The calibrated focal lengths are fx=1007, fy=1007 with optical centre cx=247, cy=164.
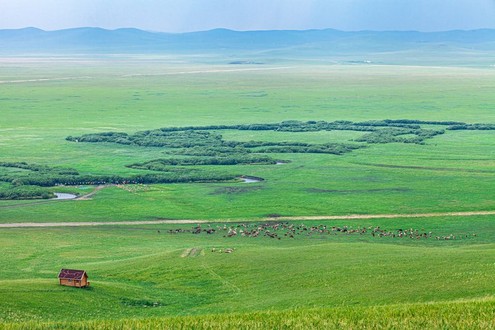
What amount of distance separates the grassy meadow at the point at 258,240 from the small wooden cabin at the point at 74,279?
658 millimetres

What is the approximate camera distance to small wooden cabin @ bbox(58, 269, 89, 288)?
42.8 meters

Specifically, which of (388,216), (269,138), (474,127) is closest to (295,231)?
(388,216)

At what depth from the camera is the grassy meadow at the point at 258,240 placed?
36844 mm

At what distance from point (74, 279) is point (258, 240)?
2040cm

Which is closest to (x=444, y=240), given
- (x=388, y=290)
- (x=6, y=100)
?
(x=388, y=290)

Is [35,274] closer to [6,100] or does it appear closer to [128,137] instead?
[128,137]

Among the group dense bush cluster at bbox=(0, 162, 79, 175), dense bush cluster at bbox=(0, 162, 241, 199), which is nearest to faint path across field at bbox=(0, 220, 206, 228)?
dense bush cluster at bbox=(0, 162, 241, 199)

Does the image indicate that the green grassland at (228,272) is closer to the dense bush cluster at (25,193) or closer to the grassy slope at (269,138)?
the grassy slope at (269,138)

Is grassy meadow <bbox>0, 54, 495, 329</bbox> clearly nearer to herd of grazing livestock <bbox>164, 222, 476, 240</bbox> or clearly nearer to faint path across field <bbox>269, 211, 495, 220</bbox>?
herd of grazing livestock <bbox>164, 222, 476, 240</bbox>

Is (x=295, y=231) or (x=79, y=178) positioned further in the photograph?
(x=79, y=178)

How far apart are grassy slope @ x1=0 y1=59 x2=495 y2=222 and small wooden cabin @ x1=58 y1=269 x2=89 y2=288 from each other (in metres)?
27.6

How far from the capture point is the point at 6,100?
568 ft

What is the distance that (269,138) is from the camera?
398ft

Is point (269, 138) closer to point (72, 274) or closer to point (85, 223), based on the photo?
point (85, 223)
